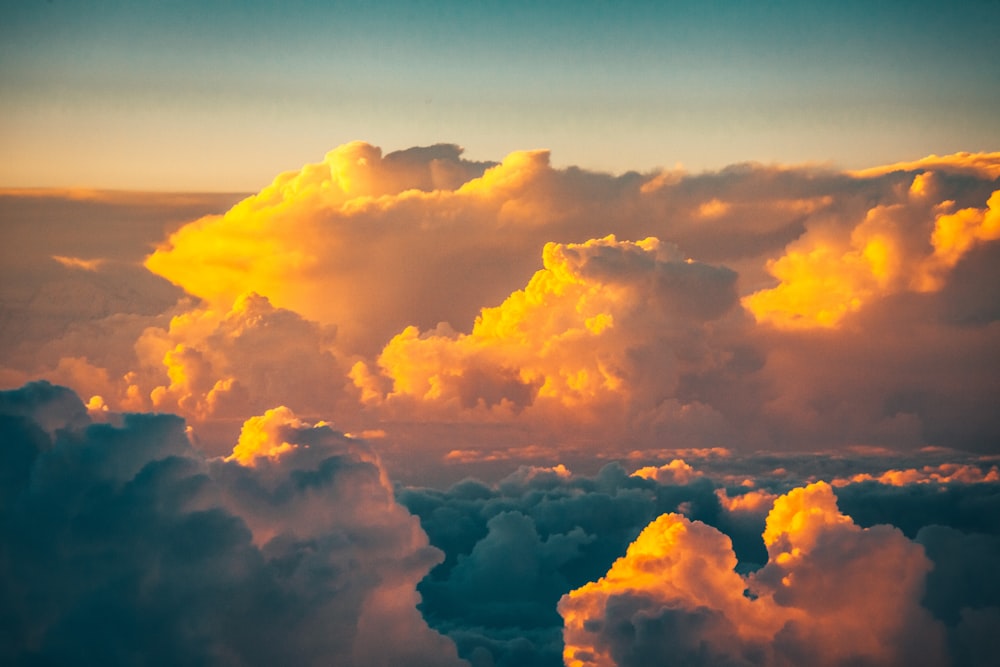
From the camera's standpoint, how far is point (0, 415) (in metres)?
196

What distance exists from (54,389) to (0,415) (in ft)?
25.9

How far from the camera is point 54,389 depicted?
655 ft
